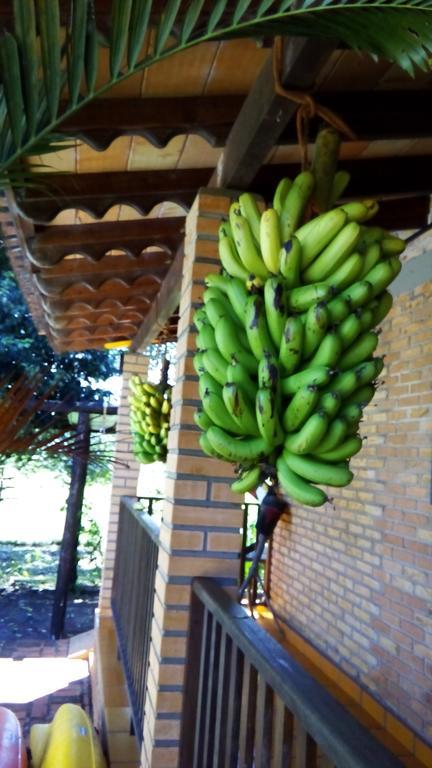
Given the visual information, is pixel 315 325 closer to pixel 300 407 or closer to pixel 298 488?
pixel 300 407

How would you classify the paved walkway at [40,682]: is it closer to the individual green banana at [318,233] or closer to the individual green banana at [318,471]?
the individual green banana at [318,471]

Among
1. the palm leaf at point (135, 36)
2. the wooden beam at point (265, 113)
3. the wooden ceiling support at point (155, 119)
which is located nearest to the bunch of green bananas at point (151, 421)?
the wooden beam at point (265, 113)

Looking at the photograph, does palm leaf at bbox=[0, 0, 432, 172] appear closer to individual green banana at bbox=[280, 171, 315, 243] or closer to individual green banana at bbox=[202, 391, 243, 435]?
individual green banana at bbox=[280, 171, 315, 243]

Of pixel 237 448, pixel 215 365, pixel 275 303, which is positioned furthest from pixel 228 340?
pixel 237 448

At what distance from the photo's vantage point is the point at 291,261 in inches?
57.9

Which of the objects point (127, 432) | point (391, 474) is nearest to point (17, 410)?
point (391, 474)

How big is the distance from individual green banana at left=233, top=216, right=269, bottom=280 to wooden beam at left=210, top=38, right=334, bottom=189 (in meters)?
0.43

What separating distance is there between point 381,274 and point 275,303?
0.30 meters

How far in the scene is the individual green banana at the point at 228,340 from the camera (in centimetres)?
157

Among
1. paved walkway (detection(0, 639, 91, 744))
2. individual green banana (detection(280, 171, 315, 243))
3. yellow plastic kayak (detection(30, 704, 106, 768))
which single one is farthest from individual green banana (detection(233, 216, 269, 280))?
paved walkway (detection(0, 639, 91, 744))

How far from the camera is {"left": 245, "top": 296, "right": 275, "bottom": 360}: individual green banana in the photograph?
1463mm

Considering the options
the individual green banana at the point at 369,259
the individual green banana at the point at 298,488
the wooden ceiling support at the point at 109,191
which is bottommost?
the individual green banana at the point at 298,488

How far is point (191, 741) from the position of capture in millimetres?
2158

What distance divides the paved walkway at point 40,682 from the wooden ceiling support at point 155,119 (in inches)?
162
